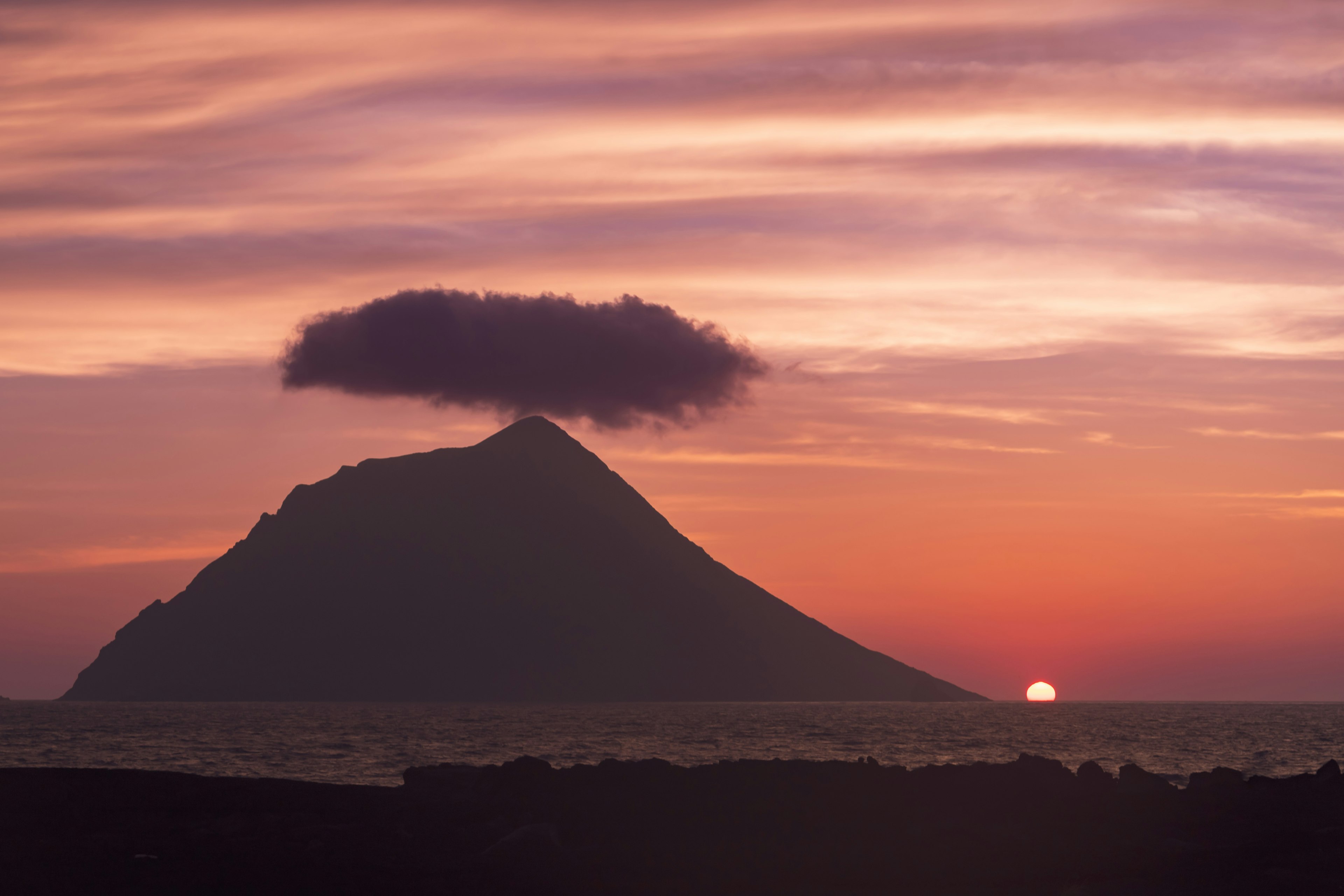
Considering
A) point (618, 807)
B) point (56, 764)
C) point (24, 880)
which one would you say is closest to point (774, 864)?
point (618, 807)

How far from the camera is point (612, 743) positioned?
360 ft

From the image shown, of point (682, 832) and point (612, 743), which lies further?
Answer: point (612, 743)

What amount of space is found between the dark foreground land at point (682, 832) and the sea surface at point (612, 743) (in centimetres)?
2315

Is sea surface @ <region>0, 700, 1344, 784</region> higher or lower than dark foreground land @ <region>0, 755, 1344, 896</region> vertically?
lower

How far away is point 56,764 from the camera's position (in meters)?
77.2

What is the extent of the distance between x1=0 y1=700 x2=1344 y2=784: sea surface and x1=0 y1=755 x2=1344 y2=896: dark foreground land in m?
23.1

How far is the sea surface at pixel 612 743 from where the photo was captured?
82.4 metres

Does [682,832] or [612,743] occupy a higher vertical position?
[682,832]

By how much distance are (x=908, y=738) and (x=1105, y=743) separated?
56.0 ft

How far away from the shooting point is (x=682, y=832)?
38.8 m

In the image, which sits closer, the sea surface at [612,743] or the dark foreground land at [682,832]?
the dark foreground land at [682,832]

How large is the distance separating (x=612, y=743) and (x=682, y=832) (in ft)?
237

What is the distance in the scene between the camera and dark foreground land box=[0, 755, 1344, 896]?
32219 millimetres

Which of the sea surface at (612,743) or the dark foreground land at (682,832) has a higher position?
the dark foreground land at (682,832)
